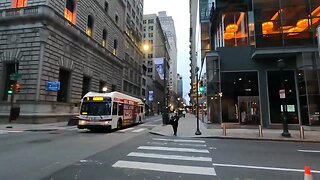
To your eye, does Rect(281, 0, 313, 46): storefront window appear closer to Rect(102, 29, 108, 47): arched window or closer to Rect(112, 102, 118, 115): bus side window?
Rect(112, 102, 118, 115): bus side window

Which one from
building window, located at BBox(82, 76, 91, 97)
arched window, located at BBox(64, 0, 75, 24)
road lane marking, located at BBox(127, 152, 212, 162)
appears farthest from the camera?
building window, located at BBox(82, 76, 91, 97)

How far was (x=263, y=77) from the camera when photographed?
22.8m

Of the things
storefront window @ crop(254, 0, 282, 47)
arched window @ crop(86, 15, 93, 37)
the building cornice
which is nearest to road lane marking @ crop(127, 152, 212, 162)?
storefront window @ crop(254, 0, 282, 47)

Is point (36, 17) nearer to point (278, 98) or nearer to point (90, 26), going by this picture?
point (90, 26)

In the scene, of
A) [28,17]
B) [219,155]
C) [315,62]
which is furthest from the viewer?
[28,17]

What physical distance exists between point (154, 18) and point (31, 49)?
304 feet

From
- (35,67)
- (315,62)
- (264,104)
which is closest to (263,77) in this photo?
(264,104)

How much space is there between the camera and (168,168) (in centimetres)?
740

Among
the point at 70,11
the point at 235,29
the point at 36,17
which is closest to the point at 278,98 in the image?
the point at 235,29

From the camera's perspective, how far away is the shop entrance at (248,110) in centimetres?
2269

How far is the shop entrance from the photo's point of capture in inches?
893

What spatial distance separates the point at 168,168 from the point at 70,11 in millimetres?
34514

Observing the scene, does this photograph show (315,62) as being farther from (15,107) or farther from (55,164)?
(15,107)

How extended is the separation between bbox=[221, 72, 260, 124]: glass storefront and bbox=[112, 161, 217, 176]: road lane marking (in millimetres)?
15894
